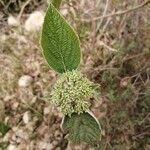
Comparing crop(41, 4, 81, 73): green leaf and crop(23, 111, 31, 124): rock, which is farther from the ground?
crop(41, 4, 81, 73): green leaf

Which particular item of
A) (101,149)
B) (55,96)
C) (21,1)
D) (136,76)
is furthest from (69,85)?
(21,1)

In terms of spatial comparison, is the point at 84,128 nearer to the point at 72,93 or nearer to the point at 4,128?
the point at 72,93

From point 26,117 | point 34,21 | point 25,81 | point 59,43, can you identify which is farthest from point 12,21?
point 59,43

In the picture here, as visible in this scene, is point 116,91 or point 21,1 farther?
point 21,1

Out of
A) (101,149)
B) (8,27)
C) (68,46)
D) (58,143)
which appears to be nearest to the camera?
(68,46)

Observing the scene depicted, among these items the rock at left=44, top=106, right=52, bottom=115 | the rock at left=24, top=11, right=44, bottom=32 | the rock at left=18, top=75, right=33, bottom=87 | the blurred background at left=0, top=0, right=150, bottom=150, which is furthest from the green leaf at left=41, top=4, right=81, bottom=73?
the rock at left=24, top=11, right=44, bottom=32

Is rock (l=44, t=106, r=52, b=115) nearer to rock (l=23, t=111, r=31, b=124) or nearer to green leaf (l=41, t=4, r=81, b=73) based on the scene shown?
rock (l=23, t=111, r=31, b=124)

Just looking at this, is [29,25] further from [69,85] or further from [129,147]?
[69,85]
